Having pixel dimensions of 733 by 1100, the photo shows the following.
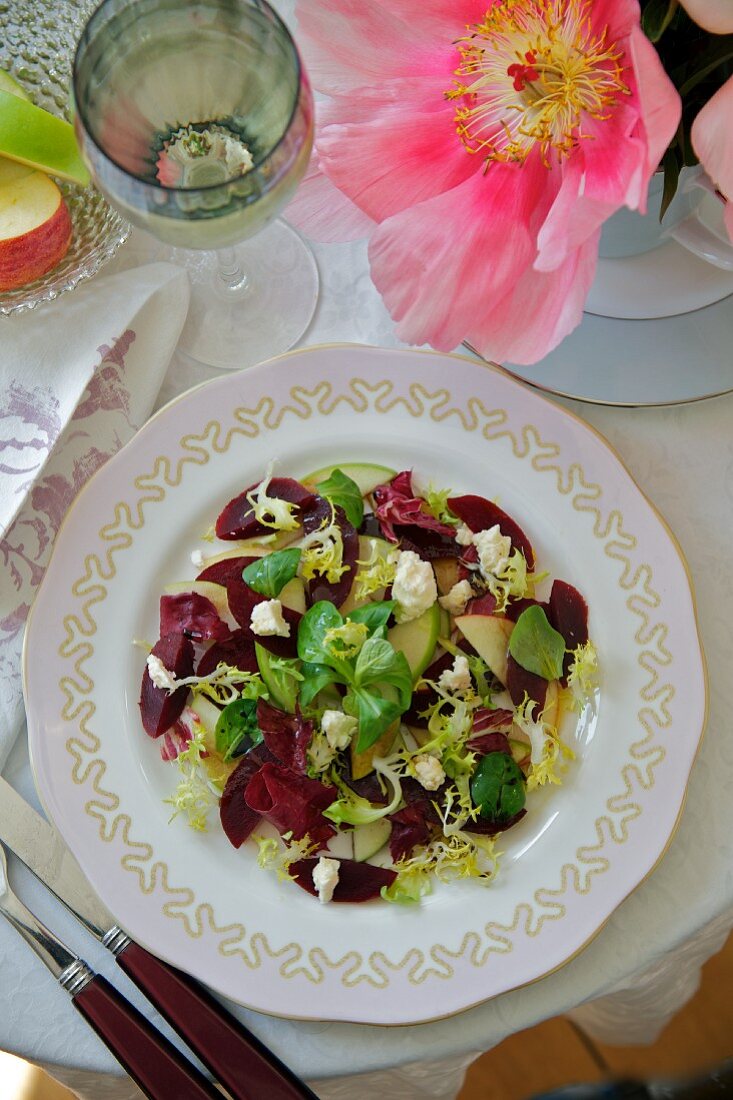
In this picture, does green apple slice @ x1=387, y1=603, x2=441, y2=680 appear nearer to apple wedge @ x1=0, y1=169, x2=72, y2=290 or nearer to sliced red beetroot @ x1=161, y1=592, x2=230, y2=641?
sliced red beetroot @ x1=161, y1=592, x2=230, y2=641

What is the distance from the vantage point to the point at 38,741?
0.83 meters

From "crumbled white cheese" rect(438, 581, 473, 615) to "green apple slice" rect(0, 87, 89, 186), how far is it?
49 centimetres

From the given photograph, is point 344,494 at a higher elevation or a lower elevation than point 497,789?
higher

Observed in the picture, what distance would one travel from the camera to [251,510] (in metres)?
0.88

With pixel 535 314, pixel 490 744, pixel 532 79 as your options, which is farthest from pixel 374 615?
pixel 532 79

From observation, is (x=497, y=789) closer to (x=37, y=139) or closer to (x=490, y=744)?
(x=490, y=744)

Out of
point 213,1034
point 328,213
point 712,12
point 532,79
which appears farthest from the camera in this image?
point 213,1034

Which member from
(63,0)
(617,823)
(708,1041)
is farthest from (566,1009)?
(63,0)

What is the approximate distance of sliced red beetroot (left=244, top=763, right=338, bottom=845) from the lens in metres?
0.79

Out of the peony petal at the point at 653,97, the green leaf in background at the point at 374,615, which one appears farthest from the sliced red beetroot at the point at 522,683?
the peony petal at the point at 653,97

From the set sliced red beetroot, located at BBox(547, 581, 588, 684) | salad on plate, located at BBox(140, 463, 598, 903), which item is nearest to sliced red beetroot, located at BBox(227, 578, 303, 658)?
salad on plate, located at BBox(140, 463, 598, 903)

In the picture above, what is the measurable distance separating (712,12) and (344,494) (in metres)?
0.49

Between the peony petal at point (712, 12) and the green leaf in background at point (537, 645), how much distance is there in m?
0.47

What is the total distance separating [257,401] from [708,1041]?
821mm
